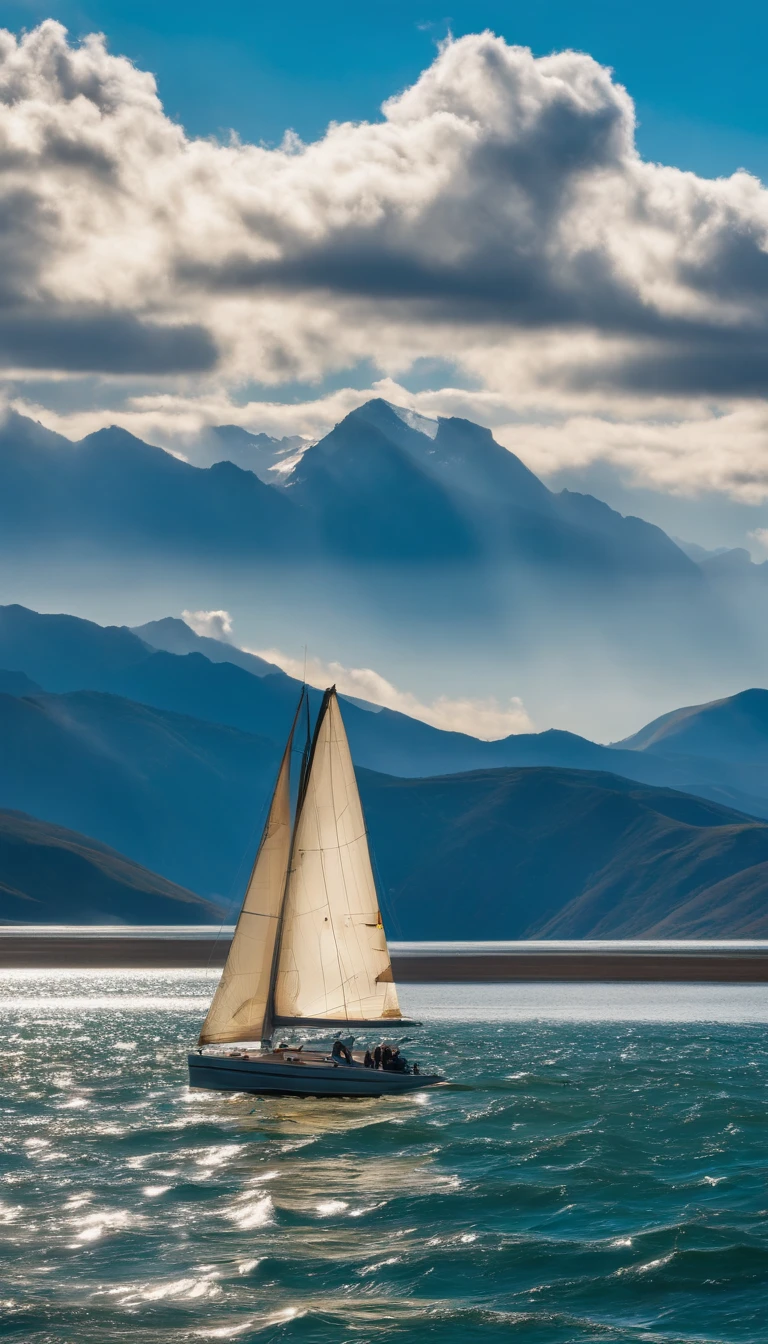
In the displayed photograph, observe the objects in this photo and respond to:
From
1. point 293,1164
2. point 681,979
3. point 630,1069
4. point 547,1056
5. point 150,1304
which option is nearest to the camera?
point 150,1304

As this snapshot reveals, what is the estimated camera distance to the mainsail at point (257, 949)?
66.1m

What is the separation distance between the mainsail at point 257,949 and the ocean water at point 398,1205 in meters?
2.92

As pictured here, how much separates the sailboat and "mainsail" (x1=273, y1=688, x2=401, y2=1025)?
0.13 feet

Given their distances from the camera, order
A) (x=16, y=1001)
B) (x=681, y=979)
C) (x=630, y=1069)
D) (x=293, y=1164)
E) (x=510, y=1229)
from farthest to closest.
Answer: (x=681, y=979)
(x=16, y=1001)
(x=630, y=1069)
(x=293, y=1164)
(x=510, y=1229)

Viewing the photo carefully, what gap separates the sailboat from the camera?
6600cm

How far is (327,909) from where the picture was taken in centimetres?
6788

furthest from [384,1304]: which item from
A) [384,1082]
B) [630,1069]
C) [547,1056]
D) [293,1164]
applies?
[547,1056]

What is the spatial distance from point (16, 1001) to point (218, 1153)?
83287 millimetres

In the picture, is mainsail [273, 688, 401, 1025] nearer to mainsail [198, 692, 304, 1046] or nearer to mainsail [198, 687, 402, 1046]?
mainsail [198, 687, 402, 1046]

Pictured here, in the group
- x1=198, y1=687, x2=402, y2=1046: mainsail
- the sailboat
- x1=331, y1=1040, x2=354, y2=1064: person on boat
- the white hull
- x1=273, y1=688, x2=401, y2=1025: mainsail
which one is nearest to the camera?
the white hull

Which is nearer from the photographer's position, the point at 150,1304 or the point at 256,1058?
the point at 150,1304

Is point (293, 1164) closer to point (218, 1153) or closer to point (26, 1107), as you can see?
point (218, 1153)

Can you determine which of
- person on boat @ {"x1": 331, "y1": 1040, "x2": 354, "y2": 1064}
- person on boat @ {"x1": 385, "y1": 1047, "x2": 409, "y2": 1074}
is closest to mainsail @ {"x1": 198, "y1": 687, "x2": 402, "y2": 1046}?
person on boat @ {"x1": 331, "y1": 1040, "x2": 354, "y2": 1064}

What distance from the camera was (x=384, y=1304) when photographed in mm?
34781
